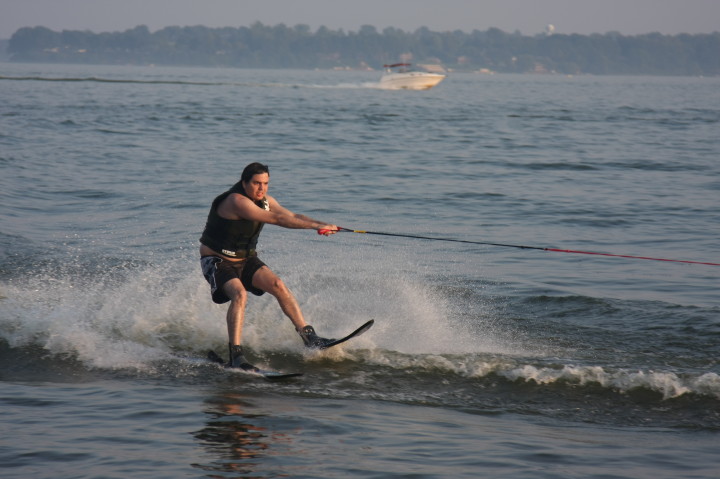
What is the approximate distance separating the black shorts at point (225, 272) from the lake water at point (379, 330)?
0.61 metres

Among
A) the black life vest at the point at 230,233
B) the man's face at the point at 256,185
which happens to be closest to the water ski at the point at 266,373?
the black life vest at the point at 230,233

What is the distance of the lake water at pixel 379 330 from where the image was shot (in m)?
5.24

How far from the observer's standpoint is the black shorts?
6.84 meters

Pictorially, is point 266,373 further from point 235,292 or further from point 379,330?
point 379,330

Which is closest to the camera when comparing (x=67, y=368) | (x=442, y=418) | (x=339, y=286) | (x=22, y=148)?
(x=442, y=418)

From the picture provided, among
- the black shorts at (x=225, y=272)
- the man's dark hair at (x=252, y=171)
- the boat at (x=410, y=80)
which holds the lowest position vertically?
the black shorts at (x=225, y=272)

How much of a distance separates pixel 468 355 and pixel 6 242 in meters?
6.88

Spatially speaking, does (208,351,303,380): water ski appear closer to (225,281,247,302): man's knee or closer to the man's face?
(225,281,247,302): man's knee

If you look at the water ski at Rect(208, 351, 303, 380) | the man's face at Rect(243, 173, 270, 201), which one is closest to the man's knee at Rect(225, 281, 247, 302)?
the water ski at Rect(208, 351, 303, 380)

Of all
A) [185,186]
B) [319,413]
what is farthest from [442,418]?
[185,186]

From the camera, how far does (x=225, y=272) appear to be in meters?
6.82

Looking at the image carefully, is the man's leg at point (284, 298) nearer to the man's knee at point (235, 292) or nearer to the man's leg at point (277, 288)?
the man's leg at point (277, 288)

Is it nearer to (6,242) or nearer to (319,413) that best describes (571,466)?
(319,413)

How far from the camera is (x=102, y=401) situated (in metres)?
6.05
